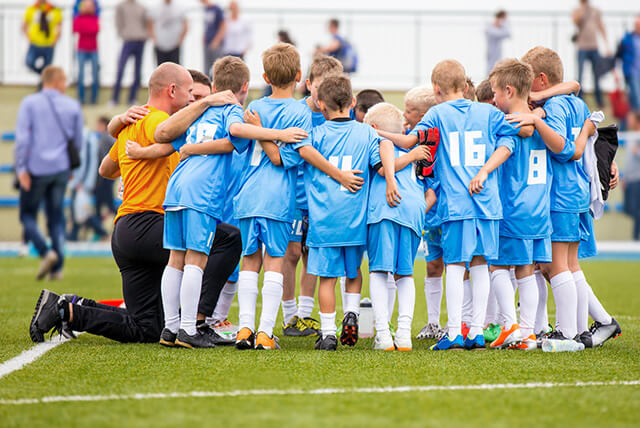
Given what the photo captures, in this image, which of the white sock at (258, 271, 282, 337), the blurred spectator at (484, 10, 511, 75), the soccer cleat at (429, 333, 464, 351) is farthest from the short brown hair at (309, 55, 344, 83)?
the blurred spectator at (484, 10, 511, 75)

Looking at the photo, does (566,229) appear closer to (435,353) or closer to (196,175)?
(435,353)

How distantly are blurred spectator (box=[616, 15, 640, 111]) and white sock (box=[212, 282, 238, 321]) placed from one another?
15.8m

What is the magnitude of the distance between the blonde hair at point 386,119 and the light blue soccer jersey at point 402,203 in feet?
1.34

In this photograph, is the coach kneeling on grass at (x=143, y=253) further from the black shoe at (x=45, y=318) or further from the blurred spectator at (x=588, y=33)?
the blurred spectator at (x=588, y=33)

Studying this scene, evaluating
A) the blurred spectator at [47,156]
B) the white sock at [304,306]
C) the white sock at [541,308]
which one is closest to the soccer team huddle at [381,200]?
the white sock at [541,308]

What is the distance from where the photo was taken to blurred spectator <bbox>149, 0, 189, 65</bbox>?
1762 cm

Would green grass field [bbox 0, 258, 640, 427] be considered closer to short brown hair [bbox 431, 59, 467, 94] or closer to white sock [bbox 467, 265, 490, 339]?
white sock [bbox 467, 265, 490, 339]

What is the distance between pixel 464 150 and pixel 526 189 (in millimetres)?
454

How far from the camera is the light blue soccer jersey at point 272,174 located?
496 cm

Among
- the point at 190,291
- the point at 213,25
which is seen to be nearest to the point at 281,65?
the point at 190,291

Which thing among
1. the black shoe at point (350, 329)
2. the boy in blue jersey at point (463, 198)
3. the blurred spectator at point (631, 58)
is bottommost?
the black shoe at point (350, 329)

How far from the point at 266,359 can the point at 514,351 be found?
1.51 meters

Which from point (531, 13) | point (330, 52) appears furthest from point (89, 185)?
point (531, 13)

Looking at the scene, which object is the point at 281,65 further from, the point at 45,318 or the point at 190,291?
the point at 45,318
